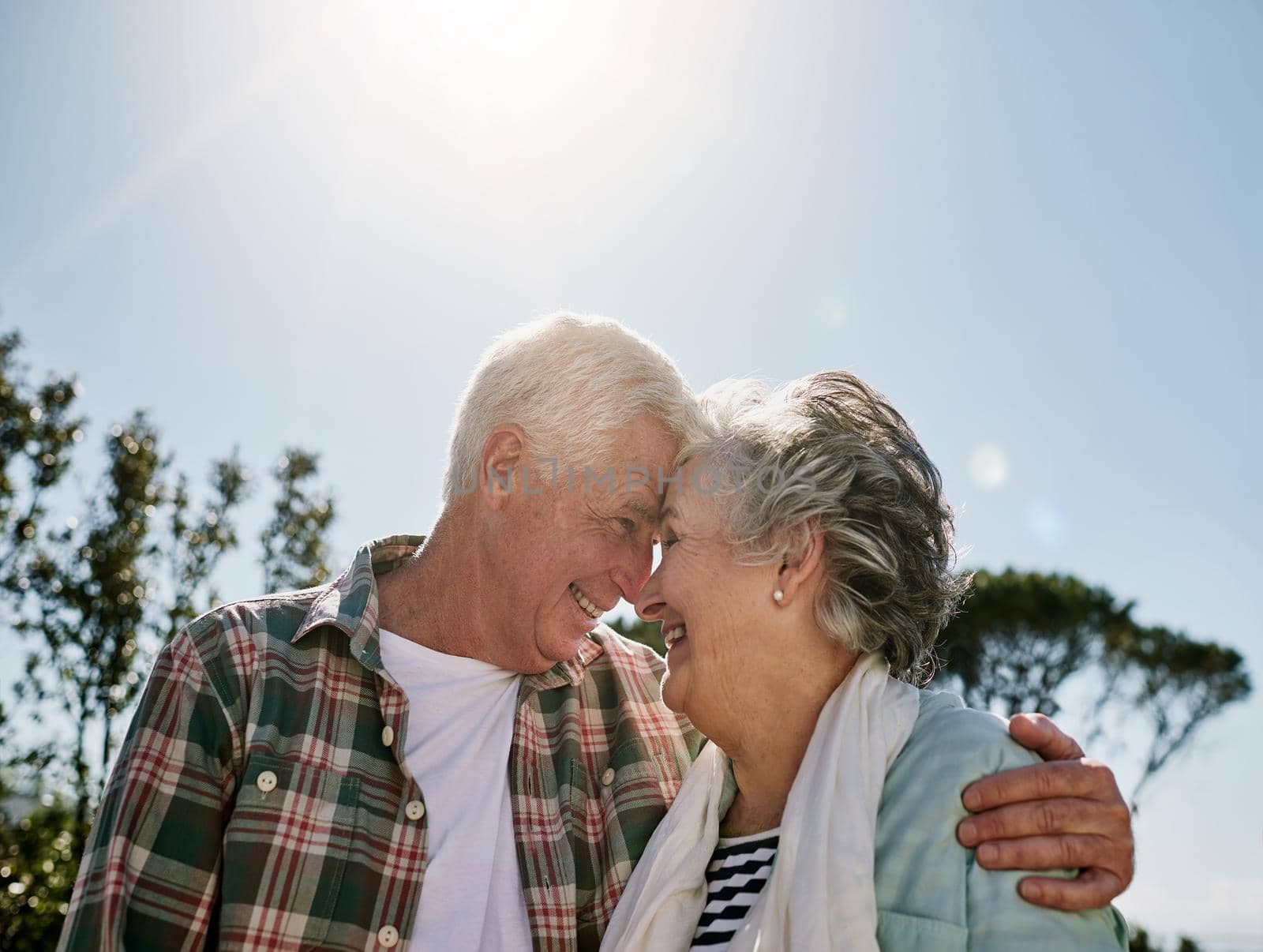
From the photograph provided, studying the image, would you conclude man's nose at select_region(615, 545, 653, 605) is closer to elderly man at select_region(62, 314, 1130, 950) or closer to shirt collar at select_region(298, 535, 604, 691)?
elderly man at select_region(62, 314, 1130, 950)

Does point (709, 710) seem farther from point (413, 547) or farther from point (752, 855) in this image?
point (413, 547)

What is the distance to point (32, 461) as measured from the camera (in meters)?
9.04

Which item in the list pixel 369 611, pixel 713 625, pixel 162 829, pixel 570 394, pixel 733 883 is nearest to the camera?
pixel 162 829

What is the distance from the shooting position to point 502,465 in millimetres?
3045

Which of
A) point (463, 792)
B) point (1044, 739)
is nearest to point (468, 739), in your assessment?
point (463, 792)

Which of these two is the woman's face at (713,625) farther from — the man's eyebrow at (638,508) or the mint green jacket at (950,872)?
the mint green jacket at (950,872)

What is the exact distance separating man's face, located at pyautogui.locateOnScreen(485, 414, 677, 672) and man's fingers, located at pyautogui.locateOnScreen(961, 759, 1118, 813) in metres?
1.37

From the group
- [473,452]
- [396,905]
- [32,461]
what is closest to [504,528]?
[473,452]

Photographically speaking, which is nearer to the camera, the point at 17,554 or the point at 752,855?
the point at 752,855

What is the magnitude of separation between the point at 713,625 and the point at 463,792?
881mm

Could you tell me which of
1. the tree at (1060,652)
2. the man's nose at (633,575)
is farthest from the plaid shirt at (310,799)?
the tree at (1060,652)

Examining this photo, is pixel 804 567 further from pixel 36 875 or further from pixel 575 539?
pixel 36 875

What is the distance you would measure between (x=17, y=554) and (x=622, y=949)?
8870 millimetres

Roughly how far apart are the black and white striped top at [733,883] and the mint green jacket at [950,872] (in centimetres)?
35
